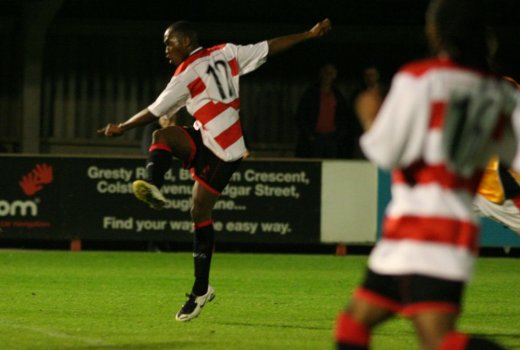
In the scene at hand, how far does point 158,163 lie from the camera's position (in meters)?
8.79

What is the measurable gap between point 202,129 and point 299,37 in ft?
3.05

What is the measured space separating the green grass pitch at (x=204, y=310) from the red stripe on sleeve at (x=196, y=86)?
5.22ft

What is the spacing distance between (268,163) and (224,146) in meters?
6.20

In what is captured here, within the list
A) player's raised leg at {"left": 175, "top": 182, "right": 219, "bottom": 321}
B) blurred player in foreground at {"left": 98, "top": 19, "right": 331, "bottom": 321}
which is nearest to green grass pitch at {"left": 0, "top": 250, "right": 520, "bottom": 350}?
player's raised leg at {"left": 175, "top": 182, "right": 219, "bottom": 321}

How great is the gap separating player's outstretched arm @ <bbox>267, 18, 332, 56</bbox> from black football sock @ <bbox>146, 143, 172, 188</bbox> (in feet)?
3.35

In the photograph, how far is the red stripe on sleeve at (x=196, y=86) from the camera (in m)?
8.62

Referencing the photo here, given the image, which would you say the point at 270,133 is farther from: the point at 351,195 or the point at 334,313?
the point at 334,313

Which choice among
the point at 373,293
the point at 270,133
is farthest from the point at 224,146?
the point at 270,133

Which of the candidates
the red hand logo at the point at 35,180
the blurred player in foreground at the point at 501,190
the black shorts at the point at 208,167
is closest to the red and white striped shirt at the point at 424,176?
the black shorts at the point at 208,167

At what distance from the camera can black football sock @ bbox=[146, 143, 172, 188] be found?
28.8ft

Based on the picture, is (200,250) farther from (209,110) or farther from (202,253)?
(209,110)

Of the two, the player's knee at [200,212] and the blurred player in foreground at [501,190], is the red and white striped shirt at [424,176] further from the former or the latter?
the blurred player in foreground at [501,190]

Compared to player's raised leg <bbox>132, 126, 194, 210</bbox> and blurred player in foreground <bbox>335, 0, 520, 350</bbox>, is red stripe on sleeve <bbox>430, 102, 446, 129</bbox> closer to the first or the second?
blurred player in foreground <bbox>335, 0, 520, 350</bbox>

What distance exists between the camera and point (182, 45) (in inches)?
346
